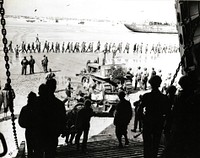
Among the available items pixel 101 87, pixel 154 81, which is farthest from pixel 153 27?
pixel 154 81

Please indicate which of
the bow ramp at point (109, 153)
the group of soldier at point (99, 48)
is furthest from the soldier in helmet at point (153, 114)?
the group of soldier at point (99, 48)

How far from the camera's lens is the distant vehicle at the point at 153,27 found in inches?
261

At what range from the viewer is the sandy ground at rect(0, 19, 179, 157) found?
6.92 metres

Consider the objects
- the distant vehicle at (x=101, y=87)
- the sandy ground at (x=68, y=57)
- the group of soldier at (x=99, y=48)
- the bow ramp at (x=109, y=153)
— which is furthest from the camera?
the distant vehicle at (x=101, y=87)

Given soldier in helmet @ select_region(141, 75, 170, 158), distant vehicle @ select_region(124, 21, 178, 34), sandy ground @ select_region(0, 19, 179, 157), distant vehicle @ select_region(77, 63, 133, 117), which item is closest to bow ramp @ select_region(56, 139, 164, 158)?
soldier in helmet @ select_region(141, 75, 170, 158)

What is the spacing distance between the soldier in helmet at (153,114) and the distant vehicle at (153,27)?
413cm

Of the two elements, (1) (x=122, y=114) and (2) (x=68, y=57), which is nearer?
(1) (x=122, y=114)

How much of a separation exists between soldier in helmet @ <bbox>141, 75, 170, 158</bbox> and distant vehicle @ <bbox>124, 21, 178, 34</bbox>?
4132 mm

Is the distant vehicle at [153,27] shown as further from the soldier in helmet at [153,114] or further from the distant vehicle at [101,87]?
the soldier in helmet at [153,114]

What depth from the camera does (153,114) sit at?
2568 millimetres

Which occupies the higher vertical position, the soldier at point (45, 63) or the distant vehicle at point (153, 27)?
the distant vehicle at point (153, 27)

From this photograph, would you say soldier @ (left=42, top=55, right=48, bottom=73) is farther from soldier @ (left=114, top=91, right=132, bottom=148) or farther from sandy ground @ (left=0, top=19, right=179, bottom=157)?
soldier @ (left=114, top=91, right=132, bottom=148)

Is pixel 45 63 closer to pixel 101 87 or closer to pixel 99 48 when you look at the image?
pixel 99 48

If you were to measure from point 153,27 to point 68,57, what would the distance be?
2399 millimetres
